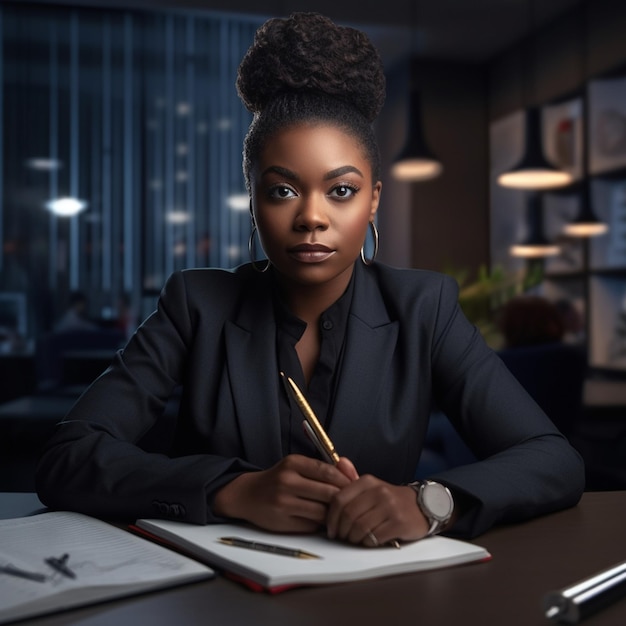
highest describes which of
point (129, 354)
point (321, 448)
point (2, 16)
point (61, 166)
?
point (2, 16)

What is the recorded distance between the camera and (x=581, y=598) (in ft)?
2.31

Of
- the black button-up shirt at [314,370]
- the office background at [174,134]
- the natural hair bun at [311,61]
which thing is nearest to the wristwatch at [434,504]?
the black button-up shirt at [314,370]

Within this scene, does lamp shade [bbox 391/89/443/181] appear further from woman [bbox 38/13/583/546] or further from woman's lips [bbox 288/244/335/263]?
woman's lips [bbox 288/244/335/263]

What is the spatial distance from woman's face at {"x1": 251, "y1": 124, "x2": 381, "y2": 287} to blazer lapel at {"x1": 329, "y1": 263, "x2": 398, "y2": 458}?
21 centimetres

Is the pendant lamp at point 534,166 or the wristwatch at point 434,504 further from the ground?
the pendant lamp at point 534,166

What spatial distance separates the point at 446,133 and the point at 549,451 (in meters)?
5.62

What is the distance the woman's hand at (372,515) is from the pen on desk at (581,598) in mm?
254

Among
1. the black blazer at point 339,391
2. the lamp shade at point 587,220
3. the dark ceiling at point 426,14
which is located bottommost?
the black blazer at point 339,391

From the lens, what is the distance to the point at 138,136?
611cm

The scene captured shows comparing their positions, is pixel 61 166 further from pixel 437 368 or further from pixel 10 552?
pixel 10 552

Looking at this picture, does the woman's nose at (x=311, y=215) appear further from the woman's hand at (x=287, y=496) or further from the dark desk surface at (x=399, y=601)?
the dark desk surface at (x=399, y=601)

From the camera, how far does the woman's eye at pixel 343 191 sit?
50.0 inches

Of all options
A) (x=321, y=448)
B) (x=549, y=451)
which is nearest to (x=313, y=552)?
(x=321, y=448)

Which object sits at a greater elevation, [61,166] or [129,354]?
[61,166]
